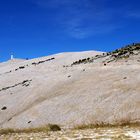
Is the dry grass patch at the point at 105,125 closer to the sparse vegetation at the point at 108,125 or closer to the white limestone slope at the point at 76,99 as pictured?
the sparse vegetation at the point at 108,125

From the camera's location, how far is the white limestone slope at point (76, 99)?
4050 centimetres

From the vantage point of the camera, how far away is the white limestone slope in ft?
133

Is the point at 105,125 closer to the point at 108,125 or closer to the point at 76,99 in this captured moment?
the point at 108,125

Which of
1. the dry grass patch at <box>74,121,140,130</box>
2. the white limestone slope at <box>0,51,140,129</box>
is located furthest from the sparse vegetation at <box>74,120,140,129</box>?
the white limestone slope at <box>0,51,140,129</box>

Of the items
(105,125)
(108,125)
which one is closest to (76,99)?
(105,125)

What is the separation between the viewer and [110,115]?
39438mm

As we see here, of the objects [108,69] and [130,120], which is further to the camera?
[108,69]

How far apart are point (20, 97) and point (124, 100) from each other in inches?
840

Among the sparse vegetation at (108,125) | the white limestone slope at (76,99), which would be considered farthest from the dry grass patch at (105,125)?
the white limestone slope at (76,99)

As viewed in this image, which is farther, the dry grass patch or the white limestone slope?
the white limestone slope

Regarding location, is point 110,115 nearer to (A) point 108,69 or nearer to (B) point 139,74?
(B) point 139,74

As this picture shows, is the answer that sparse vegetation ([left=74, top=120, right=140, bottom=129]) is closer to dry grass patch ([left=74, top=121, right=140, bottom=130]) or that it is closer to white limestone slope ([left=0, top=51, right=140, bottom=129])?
dry grass patch ([left=74, top=121, right=140, bottom=130])

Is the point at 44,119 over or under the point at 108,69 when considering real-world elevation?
under

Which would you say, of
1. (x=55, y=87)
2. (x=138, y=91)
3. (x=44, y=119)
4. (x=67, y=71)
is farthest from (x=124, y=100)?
(x=67, y=71)
